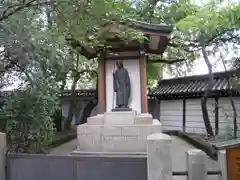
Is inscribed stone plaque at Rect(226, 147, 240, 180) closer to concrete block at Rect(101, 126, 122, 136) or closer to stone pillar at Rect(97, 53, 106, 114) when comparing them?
concrete block at Rect(101, 126, 122, 136)

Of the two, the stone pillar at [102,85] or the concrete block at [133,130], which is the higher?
the stone pillar at [102,85]

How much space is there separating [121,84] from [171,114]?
773 centimetres

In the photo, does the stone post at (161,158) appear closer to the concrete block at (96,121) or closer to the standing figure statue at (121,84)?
the concrete block at (96,121)

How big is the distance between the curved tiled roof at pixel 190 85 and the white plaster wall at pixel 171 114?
0.66 meters

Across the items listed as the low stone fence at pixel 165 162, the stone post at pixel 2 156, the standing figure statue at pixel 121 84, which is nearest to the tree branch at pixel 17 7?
the stone post at pixel 2 156

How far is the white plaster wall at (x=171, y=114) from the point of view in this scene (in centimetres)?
1647

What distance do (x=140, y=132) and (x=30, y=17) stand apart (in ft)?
14.4

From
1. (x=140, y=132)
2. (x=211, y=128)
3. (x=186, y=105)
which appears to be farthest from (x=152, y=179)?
(x=186, y=105)

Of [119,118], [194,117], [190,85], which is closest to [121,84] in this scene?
[119,118]

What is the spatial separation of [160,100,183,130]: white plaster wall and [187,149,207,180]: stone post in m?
12.3

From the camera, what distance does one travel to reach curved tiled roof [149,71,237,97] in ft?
42.6

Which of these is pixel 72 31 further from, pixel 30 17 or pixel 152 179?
pixel 152 179

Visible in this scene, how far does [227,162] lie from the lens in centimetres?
358

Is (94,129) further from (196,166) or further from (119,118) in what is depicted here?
(196,166)
